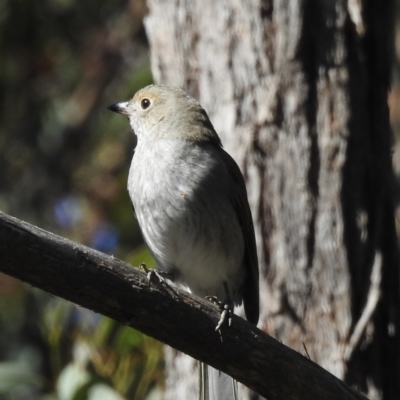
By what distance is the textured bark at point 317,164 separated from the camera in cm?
450

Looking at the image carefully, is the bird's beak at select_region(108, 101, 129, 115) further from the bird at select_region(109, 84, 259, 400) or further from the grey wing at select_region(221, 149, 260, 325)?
the grey wing at select_region(221, 149, 260, 325)

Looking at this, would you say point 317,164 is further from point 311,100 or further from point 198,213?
point 198,213

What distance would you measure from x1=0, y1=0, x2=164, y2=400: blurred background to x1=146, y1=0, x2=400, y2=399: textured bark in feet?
7.23

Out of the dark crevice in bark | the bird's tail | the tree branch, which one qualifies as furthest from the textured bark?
the tree branch

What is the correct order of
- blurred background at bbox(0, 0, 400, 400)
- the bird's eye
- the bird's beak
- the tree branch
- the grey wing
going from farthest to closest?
blurred background at bbox(0, 0, 400, 400), the bird's beak, the bird's eye, the grey wing, the tree branch

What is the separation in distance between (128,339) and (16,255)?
234cm

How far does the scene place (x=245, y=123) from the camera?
15.9ft

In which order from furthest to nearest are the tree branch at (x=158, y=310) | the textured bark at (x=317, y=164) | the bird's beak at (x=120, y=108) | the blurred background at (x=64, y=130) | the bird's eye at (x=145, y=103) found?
the blurred background at (x=64, y=130) → the bird's beak at (x=120, y=108) → the bird's eye at (x=145, y=103) → the textured bark at (x=317, y=164) → the tree branch at (x=158, y=310)

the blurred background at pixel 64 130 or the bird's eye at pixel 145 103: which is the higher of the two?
the blurred background at pixel 64 130

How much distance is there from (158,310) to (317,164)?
5.18 feet

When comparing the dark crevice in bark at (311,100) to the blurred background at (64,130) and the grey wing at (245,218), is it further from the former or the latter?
the blurred background at (64,130)

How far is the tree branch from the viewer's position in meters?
3.14

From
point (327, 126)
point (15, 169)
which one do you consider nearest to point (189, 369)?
point (327, 126)

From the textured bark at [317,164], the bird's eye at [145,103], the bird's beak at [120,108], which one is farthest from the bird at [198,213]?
the bird's beak at [120,108]
